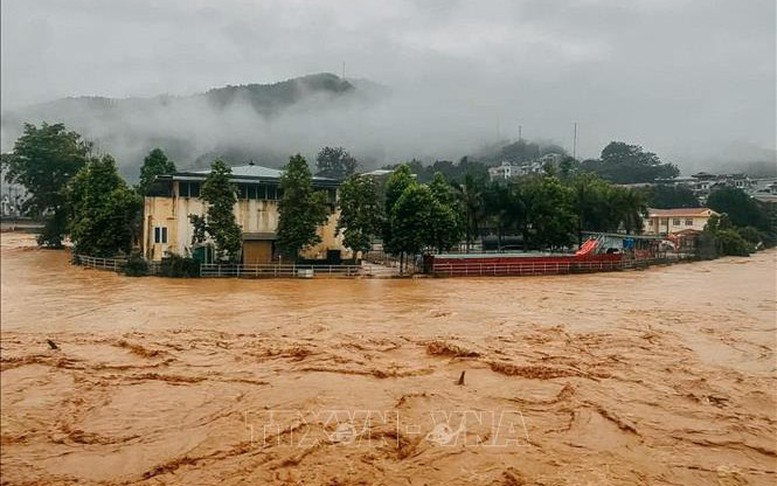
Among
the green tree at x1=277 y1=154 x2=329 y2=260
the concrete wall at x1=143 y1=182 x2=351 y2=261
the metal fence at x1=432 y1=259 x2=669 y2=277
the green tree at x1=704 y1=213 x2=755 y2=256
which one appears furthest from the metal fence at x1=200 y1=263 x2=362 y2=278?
the green tree at x1=704 y1=213 x2=755 y2=256

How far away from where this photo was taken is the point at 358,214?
22562 millimetres

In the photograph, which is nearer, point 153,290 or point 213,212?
point 153,290

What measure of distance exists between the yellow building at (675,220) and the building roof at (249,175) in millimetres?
14855

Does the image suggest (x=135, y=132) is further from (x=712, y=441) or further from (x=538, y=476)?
(x=712, y=441)

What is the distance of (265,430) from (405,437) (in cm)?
145

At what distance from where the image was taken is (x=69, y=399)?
533cm

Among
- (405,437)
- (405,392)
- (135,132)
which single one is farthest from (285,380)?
(135,132)

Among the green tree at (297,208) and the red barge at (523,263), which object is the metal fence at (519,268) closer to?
the red barge at (523,263)

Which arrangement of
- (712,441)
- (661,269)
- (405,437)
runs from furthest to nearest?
(661,269)
(712,441)
(405,437)

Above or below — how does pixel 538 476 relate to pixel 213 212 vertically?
below

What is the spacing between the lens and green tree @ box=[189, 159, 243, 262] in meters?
20.2

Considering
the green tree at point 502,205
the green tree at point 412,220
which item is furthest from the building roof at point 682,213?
the green tree at point 412,220

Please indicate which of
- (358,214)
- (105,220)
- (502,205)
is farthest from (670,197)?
(105,220)

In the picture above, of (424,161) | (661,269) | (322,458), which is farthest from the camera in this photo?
(424,161)
